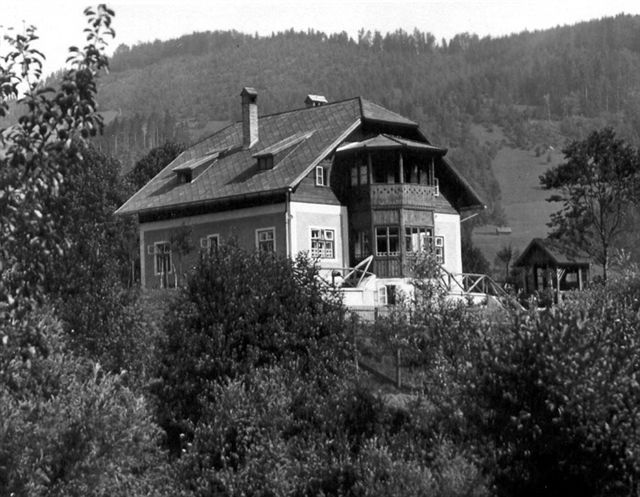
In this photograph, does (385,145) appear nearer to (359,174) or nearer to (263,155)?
(359,174)

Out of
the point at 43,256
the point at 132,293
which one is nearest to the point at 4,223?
the point at 43,256

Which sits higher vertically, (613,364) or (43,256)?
(43,256)

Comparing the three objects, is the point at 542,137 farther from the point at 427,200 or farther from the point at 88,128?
the point at 88,128

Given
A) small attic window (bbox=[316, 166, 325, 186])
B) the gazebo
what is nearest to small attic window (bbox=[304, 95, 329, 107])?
small attic window (bbox=[316, 166, 325, 186])

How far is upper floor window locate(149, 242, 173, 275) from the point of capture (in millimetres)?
49625

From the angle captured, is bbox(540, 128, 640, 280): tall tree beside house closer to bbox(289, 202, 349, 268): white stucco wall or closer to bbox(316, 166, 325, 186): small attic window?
bbox(289, 202, 349, 268): white stucco wall

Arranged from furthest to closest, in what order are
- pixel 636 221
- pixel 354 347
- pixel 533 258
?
pixel 636 221 < pixel 533 258 < pixel 354 347

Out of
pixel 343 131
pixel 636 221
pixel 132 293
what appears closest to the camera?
pixel 132 293

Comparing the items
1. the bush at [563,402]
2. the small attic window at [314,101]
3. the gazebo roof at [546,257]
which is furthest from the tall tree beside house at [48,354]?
the gazebo roof at [546,257]

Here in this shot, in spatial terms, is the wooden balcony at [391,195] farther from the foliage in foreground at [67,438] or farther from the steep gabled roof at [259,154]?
the foliage in foreground at [67,438]

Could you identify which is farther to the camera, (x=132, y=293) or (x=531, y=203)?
(x=531, y=203)

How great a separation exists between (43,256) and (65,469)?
34.4 feet

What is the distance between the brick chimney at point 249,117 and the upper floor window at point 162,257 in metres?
6.65

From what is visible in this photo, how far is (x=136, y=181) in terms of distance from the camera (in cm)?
7162
